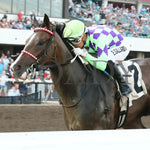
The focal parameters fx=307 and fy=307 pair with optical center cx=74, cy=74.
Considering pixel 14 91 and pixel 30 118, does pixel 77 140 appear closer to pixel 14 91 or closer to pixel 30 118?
pixel 30 118

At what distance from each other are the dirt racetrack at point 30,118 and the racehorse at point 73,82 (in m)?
1.65

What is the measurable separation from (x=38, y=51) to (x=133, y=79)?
1365 millimetres

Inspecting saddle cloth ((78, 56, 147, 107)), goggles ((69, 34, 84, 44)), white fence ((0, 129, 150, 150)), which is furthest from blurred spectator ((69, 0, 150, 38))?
white fence ((0, 129, 150, 150))

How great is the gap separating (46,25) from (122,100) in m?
1.30

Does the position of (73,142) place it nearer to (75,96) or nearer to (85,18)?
(75,96)

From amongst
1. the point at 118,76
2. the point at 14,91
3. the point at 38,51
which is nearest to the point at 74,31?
the point at 38,51

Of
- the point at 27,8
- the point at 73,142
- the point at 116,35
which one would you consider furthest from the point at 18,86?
the point at 27,8

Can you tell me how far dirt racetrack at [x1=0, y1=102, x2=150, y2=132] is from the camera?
5.14m

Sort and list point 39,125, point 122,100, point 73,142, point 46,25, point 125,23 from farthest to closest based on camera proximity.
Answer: point 125,23, point 39,125, point 122,100, point 46,25, point 73,142

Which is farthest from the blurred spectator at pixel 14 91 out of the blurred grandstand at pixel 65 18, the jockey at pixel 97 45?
the blurred grandstand at pixel 65 18

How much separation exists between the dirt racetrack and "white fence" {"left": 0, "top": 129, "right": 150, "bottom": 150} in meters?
3.35

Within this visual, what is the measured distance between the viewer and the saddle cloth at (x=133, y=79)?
396cm

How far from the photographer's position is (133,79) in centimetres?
402

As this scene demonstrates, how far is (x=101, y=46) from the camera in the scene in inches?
146
